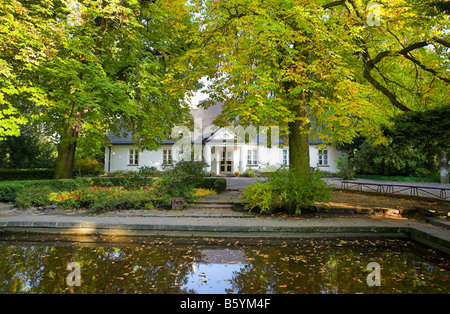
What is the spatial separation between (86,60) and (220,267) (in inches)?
369

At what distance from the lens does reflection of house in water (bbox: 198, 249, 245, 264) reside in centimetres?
453

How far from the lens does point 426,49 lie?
9742 mm

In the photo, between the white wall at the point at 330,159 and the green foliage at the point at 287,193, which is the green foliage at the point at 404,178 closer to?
the white wall at the point at 330,159

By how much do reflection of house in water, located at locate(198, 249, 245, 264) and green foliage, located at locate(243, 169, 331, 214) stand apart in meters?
3.00

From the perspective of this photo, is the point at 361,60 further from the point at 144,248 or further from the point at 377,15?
the point at 144,248

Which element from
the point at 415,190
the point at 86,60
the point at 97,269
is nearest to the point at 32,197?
the point at 86,60

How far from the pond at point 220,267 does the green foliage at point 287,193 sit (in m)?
2.20

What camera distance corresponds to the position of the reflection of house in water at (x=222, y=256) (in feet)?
14.9

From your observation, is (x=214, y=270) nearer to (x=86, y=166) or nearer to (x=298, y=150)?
(x=298, y=150)

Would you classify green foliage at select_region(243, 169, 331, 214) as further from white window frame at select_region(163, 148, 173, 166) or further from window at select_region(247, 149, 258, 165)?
white window frame at select_region(163, 148, 173, 166)
